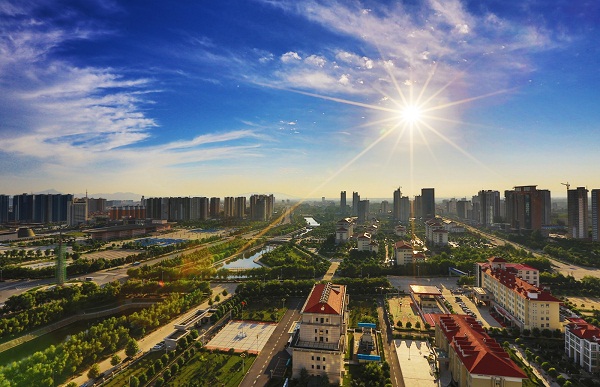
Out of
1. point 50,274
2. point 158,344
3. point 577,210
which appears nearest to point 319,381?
point 158,344

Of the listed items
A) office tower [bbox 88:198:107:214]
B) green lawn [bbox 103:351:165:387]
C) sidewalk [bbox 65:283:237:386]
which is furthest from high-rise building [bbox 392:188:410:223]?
office tower [bbox 88:198:107:214]

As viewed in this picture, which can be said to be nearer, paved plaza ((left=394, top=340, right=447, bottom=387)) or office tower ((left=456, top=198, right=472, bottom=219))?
paved plaza ((left=394, top=340, right=447, bottom=387))

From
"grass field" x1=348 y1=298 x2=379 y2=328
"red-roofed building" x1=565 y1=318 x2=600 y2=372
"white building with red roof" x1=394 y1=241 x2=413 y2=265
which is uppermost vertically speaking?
"white building with red roof" x1=394 y1=241 x2=413 y2=265

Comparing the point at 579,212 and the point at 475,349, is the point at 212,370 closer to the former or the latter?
the point at 475,349

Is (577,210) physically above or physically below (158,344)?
above

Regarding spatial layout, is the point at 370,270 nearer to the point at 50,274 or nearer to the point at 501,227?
the point at 50,274

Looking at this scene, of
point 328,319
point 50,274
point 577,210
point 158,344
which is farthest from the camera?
point 577,210

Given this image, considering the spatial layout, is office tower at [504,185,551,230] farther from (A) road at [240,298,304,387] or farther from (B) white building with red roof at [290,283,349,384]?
(B) white building with red roof at [290,283,349,384]

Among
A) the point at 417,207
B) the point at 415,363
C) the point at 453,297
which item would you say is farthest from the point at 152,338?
the point at 417,207
